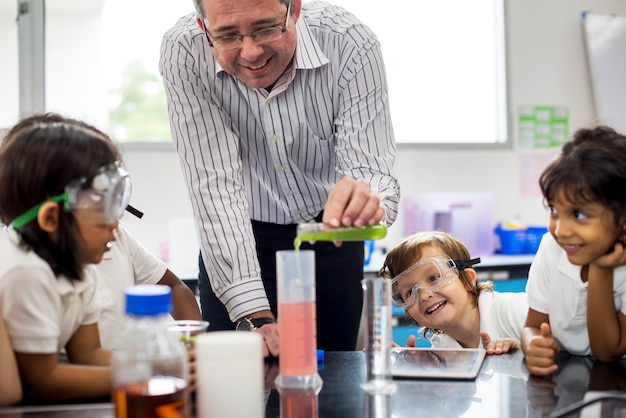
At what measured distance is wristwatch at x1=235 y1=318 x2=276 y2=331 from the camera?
1.56 metres

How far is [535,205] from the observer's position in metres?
4.23

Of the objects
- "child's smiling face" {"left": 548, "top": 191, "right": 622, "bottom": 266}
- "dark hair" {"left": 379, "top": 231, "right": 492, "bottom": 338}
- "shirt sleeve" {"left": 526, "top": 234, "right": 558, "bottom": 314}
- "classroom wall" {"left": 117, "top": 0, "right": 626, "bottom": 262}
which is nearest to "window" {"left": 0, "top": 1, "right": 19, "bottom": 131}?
"classroom wall" {"left": 117, "top": 0, "right": 626, "bottom": 262}

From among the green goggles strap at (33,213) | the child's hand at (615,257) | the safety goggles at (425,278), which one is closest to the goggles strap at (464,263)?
the safety goggles at (425,278)

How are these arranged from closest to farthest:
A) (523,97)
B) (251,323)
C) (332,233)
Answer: (332,233)
(251,323)
(523,97)

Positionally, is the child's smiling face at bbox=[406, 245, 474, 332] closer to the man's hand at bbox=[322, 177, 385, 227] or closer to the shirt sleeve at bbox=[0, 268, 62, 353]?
the man's hand at bbox=[322, 177, 385, 227]

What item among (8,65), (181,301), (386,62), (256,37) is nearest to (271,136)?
(256,37)

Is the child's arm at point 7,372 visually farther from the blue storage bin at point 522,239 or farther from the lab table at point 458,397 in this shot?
the blue storage bin at point 522,239

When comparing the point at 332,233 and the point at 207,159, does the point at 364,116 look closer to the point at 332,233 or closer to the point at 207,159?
the point at 207,159

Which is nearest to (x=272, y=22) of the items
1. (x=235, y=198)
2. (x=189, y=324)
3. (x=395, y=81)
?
(x=235, y=198)

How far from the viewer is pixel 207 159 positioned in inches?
70.3

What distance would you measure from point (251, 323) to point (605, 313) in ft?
2.48

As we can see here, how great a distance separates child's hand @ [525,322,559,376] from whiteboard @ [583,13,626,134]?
132 inches

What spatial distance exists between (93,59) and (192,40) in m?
2.00

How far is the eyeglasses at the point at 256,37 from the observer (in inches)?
60.4
